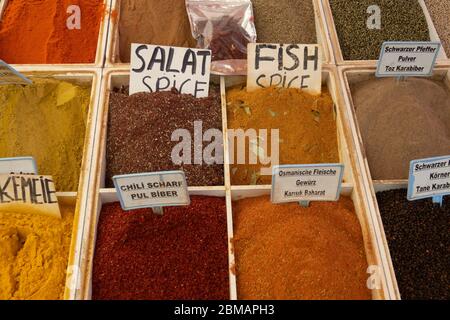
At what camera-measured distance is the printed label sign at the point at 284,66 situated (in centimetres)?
156

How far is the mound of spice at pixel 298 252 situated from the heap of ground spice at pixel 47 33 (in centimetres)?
89

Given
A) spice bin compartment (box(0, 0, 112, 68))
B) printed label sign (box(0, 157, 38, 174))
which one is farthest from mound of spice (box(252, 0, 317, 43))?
printed label sign (box(0, 157, 38, 174))

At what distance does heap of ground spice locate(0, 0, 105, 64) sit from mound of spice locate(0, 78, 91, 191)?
17cm

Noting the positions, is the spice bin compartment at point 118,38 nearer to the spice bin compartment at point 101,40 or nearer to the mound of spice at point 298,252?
the spice bin compartment at point 101,40

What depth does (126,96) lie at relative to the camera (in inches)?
61.5

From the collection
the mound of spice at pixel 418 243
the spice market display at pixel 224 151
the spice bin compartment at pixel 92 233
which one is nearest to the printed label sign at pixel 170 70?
the spice market display at pixel 224 151

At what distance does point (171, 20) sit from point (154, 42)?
14 centimetres

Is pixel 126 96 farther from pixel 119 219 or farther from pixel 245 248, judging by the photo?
pixel 245 248

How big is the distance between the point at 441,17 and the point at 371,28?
313mm

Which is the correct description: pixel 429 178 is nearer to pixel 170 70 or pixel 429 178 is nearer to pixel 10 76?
pixel 170 70

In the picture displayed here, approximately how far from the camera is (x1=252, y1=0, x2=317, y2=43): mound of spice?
187 cm

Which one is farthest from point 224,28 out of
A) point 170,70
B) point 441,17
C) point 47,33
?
point 441,17

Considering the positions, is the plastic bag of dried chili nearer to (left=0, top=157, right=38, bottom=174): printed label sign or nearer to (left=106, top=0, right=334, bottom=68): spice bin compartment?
(left=106, top=0, right=334, bottom=68): spice bin compartment

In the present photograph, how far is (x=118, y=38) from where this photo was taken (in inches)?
70.7
